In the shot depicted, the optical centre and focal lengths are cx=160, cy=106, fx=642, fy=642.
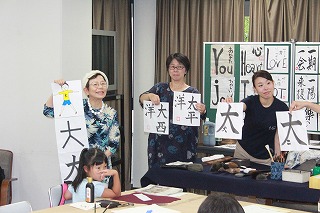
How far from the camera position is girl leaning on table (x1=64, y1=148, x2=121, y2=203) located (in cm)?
419

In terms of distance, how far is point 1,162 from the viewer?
6086mm

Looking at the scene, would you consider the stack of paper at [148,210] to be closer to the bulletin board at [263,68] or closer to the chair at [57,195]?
the chair at [57,195]

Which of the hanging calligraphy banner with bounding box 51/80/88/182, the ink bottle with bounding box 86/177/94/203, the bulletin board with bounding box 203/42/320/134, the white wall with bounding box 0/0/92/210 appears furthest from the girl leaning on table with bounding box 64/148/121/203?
the bulletin board with bounding box 203/42/320/134

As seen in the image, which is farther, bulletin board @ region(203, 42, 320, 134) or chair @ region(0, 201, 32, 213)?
bulletin board @ region(203, 42, 320, 134)

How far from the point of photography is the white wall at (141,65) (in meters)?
8.08

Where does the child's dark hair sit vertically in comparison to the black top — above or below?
below

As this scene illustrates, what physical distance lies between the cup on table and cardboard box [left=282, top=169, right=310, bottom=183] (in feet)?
0.12

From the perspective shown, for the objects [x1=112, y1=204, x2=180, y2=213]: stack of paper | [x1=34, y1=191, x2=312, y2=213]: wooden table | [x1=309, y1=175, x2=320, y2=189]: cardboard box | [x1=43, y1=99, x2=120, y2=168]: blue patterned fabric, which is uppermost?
[x1=43, y1=99, x2=120, y2=168]: blue patterned fabric

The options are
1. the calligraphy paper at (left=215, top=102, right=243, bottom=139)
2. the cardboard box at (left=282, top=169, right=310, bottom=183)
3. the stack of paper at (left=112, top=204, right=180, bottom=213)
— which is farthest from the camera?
the calligraphy paper at (left=215, top=102, right=243, bottom=139)

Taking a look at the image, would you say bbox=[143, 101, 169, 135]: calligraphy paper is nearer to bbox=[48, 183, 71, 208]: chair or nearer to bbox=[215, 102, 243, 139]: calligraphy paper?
bbox=[215, 102, 243, 139]: calligraphy paper

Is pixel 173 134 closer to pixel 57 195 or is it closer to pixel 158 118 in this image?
pixel 158 118

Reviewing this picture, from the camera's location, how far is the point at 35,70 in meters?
5.96

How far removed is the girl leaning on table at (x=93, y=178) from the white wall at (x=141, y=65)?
12.4 ft

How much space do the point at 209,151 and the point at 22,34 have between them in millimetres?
2256
